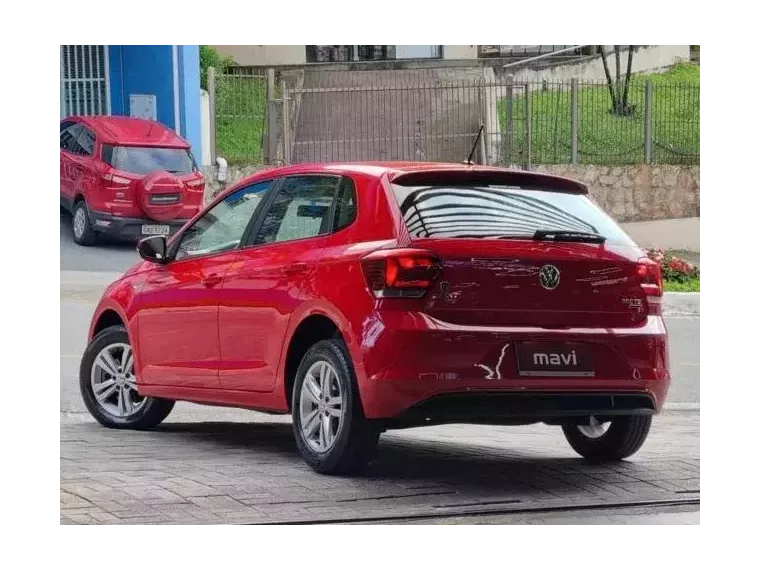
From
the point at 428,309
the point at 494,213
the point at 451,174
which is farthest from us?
A: the point at 451,174

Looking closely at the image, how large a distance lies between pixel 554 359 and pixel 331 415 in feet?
3.24

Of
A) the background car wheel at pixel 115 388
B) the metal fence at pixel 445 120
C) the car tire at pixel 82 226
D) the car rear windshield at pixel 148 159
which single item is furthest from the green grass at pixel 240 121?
the background car wheel at pixel 115 388

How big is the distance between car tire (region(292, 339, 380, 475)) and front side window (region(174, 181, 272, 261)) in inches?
37.5

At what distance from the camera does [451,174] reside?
7312 mm

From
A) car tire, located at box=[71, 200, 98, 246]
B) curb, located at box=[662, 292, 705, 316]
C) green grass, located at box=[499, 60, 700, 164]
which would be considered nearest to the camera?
car tire, located at box=[71, 200, 98, 246]

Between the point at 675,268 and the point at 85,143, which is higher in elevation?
the point at 85,143

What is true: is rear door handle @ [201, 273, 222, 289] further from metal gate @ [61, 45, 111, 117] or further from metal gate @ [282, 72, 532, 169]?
metal gate @ [282, 72, 532, 169]

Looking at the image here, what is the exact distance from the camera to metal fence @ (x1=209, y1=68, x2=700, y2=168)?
913 cm

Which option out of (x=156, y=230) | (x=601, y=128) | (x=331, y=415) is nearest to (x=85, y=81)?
(x=156, y=230)

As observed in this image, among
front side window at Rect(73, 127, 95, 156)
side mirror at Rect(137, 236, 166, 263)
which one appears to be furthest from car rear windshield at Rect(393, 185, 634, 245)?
front side window at Rect(73, 127, 95, 156)

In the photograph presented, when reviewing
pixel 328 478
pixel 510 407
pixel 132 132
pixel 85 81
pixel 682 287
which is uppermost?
pixel 85 81

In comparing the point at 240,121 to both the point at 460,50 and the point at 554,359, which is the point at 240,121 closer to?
the point at 460,50
